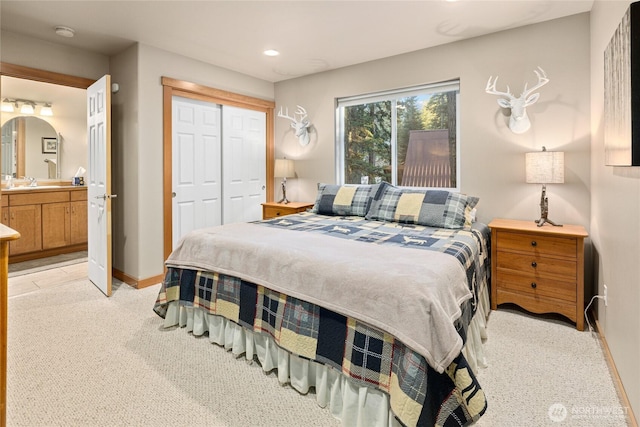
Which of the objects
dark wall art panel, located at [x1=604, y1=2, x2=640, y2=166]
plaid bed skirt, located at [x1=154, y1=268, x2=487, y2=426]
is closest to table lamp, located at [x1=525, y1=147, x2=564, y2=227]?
dark wall art panel, located at [x1=604, y1=2, x2=640, y2=166]

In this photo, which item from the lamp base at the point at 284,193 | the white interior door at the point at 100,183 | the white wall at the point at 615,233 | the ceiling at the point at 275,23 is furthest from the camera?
the lamp base at the point at 284,193

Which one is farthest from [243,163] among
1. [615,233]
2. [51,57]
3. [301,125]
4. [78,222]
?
[615,233]

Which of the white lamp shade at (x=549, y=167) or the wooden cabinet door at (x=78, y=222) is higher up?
the white lamp shade at (x=549, y=167)

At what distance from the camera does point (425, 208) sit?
305 cm

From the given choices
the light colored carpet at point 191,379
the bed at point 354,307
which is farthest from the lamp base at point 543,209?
the light colored carpet at point 191,379

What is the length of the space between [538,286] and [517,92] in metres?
1.71

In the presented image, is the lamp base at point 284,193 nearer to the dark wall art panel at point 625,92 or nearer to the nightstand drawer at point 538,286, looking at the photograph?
the nightstand drawer at point 538,286

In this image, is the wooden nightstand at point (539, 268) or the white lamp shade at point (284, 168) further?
the white lamp shade at point (284, 168)

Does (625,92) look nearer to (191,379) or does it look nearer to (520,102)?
(520,102)

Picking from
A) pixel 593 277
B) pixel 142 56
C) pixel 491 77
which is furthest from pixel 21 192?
pixel 593 277

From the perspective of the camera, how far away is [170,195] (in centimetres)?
383

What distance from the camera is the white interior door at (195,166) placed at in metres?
3.96

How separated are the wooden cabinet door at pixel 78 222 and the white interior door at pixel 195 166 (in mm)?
2131

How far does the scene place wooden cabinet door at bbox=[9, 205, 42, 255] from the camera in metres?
4.46
